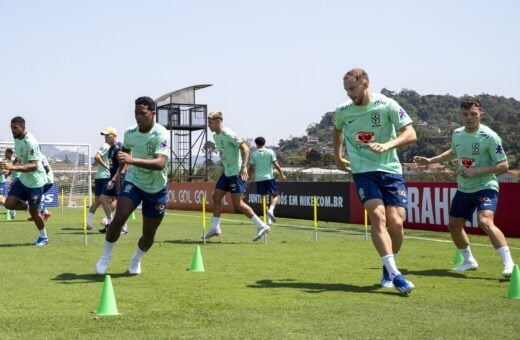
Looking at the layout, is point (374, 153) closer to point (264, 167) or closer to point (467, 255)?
point (467, 255)

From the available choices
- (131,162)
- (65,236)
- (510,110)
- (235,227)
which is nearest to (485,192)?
(131,162)

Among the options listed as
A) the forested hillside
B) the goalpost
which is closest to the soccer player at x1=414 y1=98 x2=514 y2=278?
the goalpost

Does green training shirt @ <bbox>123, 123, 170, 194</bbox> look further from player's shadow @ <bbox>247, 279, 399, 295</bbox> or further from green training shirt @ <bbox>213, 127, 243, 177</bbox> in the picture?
green training shirt @ <bbox>213, 127, 243, 177</bbox>

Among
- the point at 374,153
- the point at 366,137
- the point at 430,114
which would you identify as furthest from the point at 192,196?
the point at 430,114

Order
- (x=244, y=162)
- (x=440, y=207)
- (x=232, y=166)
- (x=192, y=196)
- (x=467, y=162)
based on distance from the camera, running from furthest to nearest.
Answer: (x=192, y=196) < (x=440, y=207) < (x=232, y=166) < (x=244, y=162) < (x=467, y=162)

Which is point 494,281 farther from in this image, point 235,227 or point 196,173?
point 196,173

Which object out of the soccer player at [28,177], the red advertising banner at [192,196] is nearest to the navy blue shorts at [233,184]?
the soccer player at [28,177]

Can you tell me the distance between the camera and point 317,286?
7.54 meters

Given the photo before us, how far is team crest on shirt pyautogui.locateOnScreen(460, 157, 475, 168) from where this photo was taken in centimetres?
877

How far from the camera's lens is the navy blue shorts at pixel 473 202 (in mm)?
8711

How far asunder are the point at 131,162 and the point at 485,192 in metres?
4.08

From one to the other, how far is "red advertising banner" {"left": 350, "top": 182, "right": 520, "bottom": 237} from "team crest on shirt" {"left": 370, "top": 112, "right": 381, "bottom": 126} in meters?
9.43

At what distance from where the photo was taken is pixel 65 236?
1491cm

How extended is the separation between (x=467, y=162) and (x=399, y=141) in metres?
1.96
